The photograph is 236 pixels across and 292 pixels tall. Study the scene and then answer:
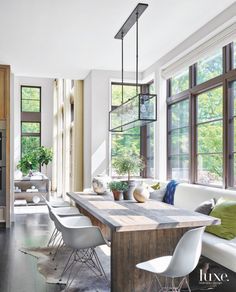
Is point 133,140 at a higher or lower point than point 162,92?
lower

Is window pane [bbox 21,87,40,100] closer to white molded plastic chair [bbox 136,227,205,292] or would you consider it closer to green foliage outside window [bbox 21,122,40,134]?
green foliage outside window [bbox 21,122,40,134]

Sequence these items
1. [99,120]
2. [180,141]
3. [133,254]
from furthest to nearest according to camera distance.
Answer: [99,120] → [180,141] → [133,254]

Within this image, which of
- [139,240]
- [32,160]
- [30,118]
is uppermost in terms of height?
[30,118]

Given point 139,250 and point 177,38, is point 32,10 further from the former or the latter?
point 139,250

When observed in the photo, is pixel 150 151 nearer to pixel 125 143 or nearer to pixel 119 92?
pixel 125 143

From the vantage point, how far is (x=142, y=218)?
2.81 meters

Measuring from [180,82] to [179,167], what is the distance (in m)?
1.41

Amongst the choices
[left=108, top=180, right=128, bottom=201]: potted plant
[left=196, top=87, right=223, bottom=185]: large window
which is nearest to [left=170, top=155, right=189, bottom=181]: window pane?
[left=196, top=87, right=223, bottom=185]: large window

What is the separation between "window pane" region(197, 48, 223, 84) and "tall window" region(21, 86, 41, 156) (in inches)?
381

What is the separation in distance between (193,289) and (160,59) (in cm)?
401

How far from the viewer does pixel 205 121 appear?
474cm

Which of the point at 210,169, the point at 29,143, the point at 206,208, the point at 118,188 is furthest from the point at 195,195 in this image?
the point at 29,143

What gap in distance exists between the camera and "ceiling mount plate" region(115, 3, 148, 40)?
3.80m

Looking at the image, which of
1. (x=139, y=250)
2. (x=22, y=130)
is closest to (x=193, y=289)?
(x=139, y=250)
